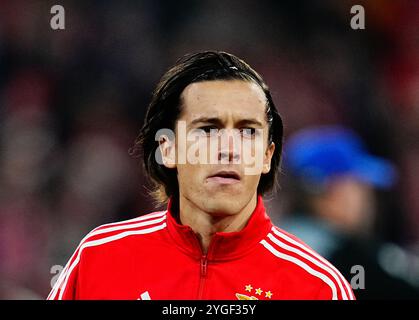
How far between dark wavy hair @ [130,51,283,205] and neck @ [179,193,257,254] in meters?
0.27

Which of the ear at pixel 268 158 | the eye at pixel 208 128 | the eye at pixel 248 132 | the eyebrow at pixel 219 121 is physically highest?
the eyebrow at pixel 219 121

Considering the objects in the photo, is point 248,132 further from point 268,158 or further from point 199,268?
point 199,268

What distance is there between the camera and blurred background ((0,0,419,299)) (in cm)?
510

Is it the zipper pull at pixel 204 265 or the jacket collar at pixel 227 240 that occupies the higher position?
the jacket collar at pixel 227 240

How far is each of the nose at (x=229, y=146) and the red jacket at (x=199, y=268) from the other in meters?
0.26

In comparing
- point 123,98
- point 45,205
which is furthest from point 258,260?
point 123,98

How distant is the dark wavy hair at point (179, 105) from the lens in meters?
2.59

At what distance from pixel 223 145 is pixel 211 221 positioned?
28 centimetres

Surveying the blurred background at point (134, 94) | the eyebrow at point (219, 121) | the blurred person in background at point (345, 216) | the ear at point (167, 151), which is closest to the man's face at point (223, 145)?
the eyebrow at point (219, 121)

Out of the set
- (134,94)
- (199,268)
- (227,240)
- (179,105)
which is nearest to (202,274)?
(199,268)

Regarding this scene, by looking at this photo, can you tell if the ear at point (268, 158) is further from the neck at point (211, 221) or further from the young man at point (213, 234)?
the neck at point (211, 221)

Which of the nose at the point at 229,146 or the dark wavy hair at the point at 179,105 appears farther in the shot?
the dark wavy hair at the point at 179,105

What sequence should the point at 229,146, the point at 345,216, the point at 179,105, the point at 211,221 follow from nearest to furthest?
Result: the point at 229,146 → the point at 211,221 → the point at 179,105 → the point at 345,216

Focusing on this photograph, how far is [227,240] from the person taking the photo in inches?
96.3
